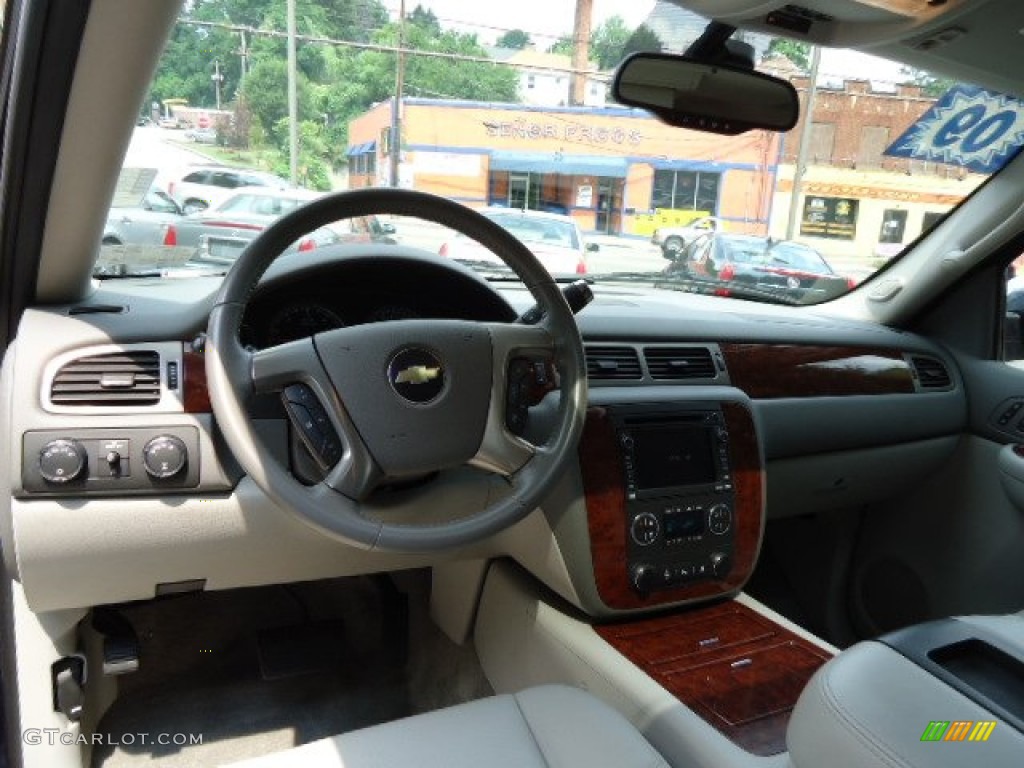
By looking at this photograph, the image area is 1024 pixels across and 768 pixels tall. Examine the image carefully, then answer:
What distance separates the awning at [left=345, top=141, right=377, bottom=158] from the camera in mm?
1990

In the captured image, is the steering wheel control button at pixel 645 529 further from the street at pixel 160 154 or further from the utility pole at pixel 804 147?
the street at pixel 160 154

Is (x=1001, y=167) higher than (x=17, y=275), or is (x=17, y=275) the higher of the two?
(x=1001, y=167)

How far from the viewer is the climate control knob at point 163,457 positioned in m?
1.66

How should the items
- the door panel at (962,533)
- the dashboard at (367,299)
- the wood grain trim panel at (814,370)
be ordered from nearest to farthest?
the dashboard at (367,299) < the wood grain trim panel at (814,370) < the door panel at (962,533)

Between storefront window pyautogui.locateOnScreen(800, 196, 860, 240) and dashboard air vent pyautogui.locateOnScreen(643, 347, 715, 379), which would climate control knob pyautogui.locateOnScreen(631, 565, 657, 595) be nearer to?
dashboard air vent pyautogui.locateOnScreen(643, 347, 715, 379)

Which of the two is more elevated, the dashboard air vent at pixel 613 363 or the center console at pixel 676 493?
the dashboard air vent at pixel 613 363

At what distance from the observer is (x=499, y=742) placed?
1447 millimetres

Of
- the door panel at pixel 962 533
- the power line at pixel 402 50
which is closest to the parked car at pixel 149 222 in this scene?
the power line at pixel 402 50

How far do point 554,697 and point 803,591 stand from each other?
192cm

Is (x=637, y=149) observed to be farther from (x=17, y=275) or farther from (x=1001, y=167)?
(x=17, y=275)

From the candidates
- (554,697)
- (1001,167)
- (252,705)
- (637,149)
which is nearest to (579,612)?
(554,697)

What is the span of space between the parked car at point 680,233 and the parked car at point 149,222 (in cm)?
140

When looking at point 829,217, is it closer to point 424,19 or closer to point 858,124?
point 858,124

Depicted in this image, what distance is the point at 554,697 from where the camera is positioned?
5.05ft
